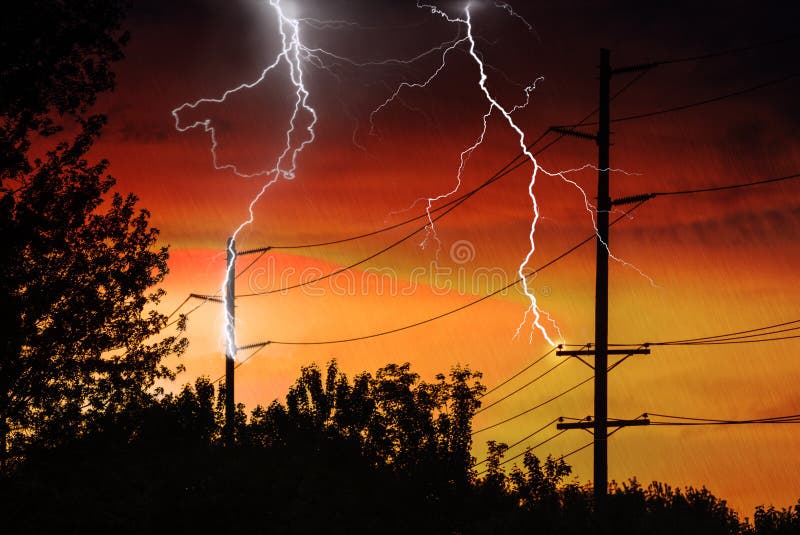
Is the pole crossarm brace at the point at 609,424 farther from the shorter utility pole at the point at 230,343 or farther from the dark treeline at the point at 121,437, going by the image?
the shorter utility pole at the point at 230,343

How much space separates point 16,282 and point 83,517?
727 cm

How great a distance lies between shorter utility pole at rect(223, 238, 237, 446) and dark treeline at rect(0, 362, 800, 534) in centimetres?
105

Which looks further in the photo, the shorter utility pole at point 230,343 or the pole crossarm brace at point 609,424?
the shorter utility pole at point 230,343

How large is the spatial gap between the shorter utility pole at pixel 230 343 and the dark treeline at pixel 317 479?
1.05m

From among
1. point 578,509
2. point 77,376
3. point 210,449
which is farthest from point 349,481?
point 578,509

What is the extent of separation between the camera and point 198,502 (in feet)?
93.2

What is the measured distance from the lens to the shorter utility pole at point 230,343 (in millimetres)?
31031

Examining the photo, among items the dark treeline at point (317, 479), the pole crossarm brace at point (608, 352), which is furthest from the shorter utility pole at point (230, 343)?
the pole crossarm brace at point (608, 352)

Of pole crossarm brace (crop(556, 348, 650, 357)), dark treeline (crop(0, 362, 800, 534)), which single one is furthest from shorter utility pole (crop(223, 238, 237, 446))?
pole crossarm brace (crop(556, 348, 650, 357))

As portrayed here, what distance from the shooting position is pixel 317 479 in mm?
32906

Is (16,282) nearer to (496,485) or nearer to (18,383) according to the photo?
(18,383)

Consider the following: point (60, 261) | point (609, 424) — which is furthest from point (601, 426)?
point (60, 261)

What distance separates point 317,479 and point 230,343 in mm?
5269

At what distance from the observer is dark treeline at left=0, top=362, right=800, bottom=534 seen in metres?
25.1
